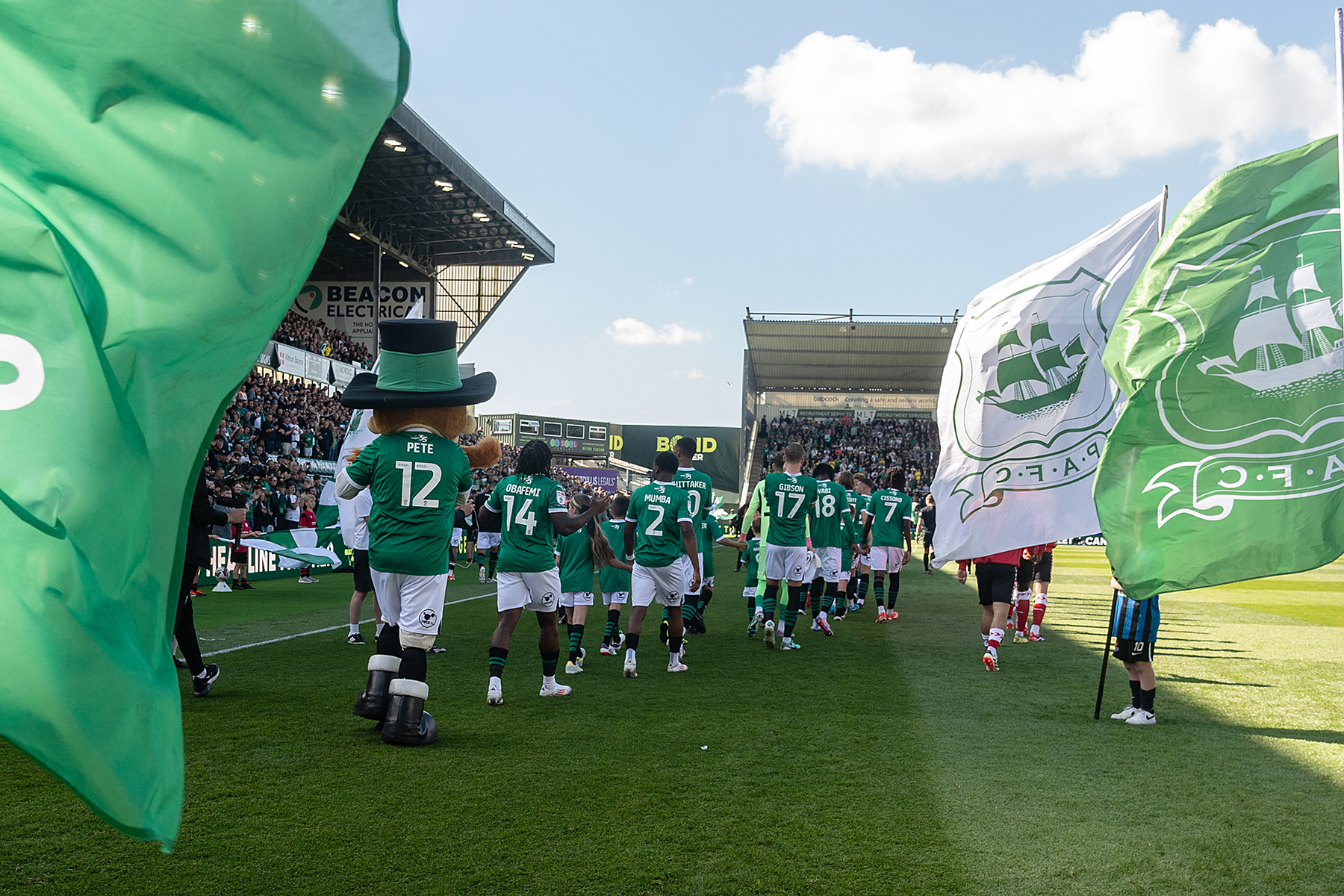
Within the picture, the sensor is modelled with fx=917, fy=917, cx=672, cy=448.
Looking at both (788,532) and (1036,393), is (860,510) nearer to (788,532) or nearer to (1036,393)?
(788,532)

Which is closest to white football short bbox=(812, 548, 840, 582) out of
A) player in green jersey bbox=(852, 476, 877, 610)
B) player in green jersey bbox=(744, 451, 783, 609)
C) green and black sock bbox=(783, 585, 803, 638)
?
player in green jersey bbox=(744, 451, 783, 609)

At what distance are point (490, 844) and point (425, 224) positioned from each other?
3280 cm

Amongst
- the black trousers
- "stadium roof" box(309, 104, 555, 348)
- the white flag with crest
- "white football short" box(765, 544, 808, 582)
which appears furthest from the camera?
"stadium roof" box(309, 104, 555, 348)

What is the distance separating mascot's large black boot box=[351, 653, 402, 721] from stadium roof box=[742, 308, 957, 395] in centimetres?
4172

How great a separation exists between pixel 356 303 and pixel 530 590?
108 feet

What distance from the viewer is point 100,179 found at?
6.51 ft

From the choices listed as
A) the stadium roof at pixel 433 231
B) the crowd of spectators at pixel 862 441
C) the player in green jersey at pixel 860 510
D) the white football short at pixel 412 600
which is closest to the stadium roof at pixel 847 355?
the crowd of spectators at pixel 862 441

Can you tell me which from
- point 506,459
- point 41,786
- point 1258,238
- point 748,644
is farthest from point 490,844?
point 506,459

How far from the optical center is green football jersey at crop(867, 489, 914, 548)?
1335cm

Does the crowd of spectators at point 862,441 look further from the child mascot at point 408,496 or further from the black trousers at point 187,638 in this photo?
the child mascot at point 408,496

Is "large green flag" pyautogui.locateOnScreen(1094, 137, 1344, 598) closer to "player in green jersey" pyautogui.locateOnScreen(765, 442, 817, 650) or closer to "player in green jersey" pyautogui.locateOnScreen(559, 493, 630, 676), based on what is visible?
"player in green jersey" pyautogui.locateOnScreen(765, 442, 817, 650)

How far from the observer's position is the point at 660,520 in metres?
7.98

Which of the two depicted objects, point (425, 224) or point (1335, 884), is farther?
point (425, 224)

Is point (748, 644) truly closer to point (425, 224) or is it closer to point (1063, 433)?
point (1063, 433)
